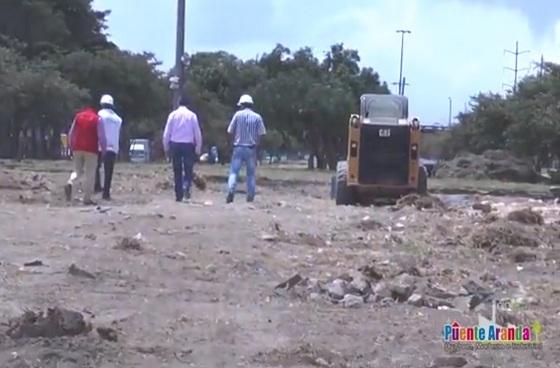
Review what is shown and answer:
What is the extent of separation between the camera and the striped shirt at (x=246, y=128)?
19.6 meters

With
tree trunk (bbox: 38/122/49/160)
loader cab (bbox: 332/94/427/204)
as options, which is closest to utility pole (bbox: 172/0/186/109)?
loader cab (bbox: 332/94/427/204)

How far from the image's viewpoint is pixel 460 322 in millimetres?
8742

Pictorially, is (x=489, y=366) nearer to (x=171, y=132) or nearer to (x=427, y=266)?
(x=427, y=266)

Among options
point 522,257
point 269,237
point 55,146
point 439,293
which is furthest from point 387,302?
point 55,146

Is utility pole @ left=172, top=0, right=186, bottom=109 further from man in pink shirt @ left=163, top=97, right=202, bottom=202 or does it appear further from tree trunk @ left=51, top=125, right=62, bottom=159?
tree trunk @ left=51, top=125, right=62, bottom=159

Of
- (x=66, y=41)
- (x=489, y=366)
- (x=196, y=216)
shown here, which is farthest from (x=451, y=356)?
(x=66, y=41)

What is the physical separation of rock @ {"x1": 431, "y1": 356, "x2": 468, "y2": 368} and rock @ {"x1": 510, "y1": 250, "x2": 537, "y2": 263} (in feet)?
18.2

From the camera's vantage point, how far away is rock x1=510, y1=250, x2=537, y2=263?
12867 mm

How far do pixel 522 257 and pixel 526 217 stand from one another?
4.61 m

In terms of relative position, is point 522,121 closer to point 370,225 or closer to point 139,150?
point 139,150

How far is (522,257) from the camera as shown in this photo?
1295 cm

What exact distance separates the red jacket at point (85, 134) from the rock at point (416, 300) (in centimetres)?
993

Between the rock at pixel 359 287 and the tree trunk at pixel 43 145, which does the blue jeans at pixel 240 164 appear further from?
the tree trunk at pixel 43 145

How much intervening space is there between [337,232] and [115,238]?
352 cm
